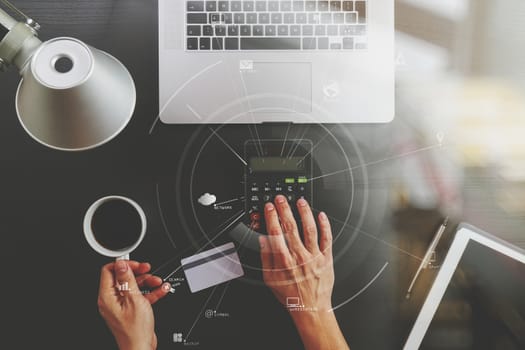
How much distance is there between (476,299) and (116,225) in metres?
0.67

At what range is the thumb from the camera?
821mm

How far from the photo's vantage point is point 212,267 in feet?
2.76

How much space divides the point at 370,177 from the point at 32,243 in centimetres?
65

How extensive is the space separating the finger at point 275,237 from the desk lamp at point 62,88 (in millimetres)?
306

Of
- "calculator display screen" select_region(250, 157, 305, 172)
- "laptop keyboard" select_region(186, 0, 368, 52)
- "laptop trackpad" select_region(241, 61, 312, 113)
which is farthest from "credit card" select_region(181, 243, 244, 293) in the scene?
"laptop keyboard" select_region(186, 0, 368, 52)

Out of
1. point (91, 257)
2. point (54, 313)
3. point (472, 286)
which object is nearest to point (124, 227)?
point (91, 257)

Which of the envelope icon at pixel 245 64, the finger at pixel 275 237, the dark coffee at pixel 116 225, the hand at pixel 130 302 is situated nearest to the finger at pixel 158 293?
the hand at pixel 130 302

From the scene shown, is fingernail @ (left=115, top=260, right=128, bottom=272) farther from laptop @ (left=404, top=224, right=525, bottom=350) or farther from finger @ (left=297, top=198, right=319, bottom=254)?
laptop @ (left=404, top=224, right=525, bottom=350)

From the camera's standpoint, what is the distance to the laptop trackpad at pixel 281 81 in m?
0.83

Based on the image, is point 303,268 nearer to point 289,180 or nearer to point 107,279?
point 289,180

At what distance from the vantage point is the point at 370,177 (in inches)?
33.9

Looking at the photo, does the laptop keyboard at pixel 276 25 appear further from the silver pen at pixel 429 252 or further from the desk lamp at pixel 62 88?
the silver pen at pixel 429 252

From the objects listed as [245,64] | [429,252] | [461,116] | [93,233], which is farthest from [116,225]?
[461,116]

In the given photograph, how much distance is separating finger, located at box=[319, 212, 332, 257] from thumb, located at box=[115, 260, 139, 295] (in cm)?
36
